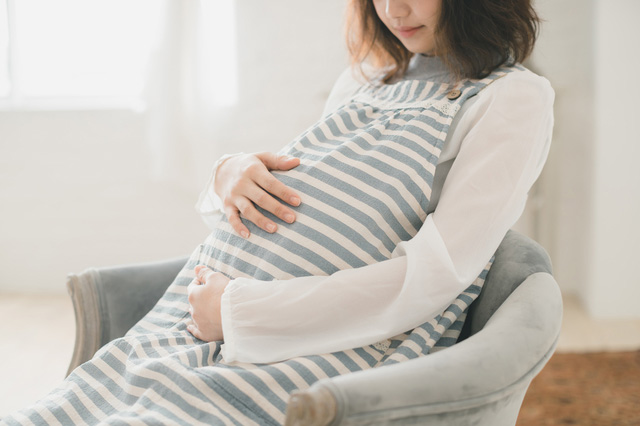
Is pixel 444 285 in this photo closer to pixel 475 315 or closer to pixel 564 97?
pixel 475 315

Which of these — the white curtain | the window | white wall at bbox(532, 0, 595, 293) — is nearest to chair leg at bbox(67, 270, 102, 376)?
the white curtain

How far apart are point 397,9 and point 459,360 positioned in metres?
0.61

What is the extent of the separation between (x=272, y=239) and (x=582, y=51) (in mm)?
1967

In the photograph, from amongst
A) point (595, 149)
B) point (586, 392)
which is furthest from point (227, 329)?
point (595, 149)

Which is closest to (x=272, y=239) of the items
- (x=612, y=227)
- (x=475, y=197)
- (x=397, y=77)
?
(x=475, y=197)

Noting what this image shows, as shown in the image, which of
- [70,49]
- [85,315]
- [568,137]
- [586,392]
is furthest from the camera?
[70,49]

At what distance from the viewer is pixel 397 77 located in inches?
47.3

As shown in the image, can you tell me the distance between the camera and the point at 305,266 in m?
0.89

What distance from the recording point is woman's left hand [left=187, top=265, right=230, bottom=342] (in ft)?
2.85

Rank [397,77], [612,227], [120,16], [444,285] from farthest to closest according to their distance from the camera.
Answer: [120,16] → [612,227] → [397,77] → [444,285]

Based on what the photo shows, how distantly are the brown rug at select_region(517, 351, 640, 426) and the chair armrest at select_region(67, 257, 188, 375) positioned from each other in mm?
1174

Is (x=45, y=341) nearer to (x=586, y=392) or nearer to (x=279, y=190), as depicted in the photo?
(x=279, y=190)

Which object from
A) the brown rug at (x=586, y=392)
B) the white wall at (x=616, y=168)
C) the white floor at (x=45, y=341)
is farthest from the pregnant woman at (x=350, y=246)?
the white wall at (x=616, y=168)

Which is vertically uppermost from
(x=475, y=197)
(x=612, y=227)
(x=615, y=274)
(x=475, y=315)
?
(x=475, y=197)
